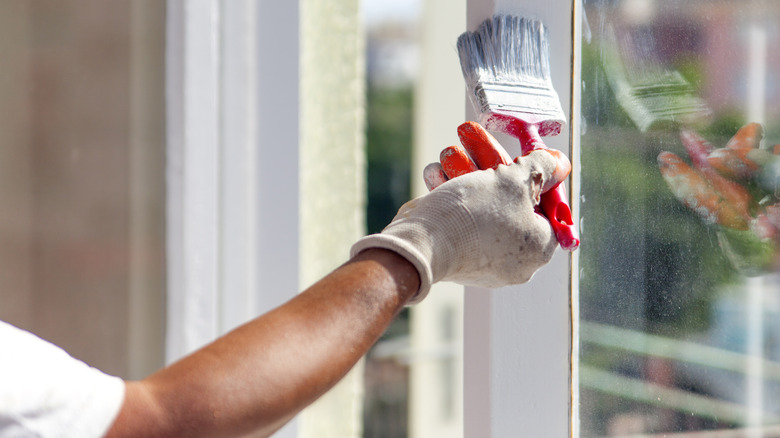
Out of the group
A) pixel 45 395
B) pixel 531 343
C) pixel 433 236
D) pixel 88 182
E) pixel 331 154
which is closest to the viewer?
pixel 45 395

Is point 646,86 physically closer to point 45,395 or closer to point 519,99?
point 519,99

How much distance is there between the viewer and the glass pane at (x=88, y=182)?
1.57 m

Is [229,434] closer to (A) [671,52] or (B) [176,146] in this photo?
(A) [671,52]

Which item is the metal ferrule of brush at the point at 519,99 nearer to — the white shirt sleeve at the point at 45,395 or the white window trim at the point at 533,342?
the white window trim at the point at 533,342

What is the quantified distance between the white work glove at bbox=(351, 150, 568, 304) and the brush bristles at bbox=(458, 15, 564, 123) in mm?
99

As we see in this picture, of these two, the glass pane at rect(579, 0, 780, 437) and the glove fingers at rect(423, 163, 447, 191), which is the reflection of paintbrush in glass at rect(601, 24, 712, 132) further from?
the glove fingers at rect(423, 163, 447, 191)

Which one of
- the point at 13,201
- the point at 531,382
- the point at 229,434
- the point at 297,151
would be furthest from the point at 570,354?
the point at 13,201

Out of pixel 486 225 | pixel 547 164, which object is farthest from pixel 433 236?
pixel 547 164

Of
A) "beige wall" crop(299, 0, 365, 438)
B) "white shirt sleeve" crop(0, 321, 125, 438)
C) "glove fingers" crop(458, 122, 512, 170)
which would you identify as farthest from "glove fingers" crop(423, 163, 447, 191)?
"beige wall" crop(299, 0, 365, 438)

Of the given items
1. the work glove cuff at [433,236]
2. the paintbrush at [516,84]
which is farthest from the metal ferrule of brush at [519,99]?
the work glove cuff at [433,236]

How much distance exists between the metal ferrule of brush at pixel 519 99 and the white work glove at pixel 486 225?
0.09 metres

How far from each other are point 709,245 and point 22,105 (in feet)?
5.03

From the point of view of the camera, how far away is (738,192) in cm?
75

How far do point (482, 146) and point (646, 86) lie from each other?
24cm
